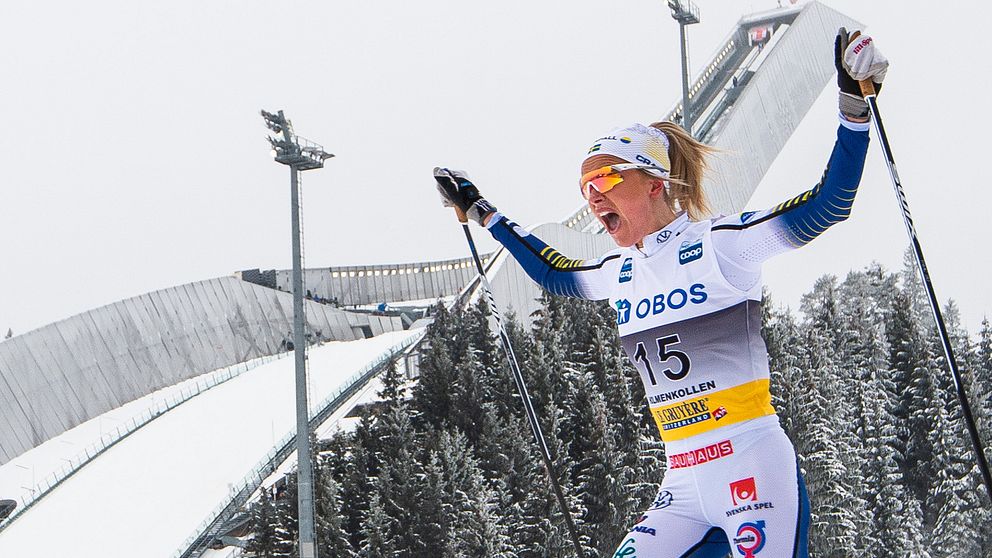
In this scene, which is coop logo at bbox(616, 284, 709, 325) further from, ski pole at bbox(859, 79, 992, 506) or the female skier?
ski pole at bbox(859, 79, 992, 506)

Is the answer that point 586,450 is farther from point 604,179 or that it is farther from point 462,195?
point 604,179

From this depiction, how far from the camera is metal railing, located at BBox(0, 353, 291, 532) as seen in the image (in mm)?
37250

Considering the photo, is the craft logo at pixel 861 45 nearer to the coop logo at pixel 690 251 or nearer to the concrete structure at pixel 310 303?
the coop logo at pixel 690 251

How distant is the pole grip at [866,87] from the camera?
3.63 meters

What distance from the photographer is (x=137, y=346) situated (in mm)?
46844

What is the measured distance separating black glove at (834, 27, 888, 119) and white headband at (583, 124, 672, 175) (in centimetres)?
73

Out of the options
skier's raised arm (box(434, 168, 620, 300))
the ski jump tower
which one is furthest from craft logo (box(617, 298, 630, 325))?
the ski jump tower

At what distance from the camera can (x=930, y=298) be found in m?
3.73

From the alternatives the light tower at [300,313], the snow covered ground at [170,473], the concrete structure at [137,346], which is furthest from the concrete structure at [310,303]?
the light tower at [300,313]

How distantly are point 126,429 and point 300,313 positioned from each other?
24973 mm

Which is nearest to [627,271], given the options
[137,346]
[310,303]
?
[137,346]

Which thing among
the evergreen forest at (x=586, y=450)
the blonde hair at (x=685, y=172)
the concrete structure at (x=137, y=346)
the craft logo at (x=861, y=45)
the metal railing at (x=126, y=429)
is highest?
the concrete structure at (x=137, y=346)

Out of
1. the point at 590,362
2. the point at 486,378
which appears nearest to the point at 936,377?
the point at 590,362

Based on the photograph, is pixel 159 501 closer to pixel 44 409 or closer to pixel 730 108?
pixel 44 409
